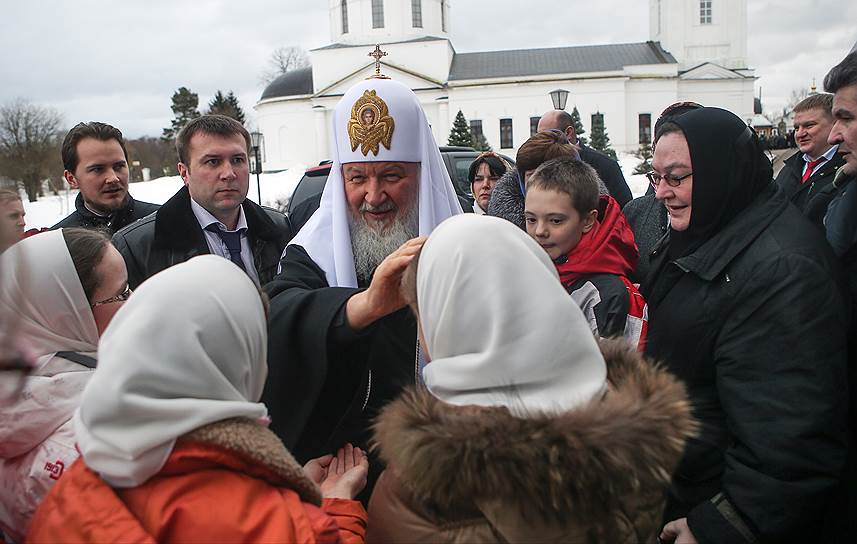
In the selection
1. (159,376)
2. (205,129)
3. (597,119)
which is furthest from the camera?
(597,119)

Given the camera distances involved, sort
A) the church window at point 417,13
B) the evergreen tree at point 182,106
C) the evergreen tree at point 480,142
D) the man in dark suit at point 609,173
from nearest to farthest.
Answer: the man in dark suit at point 609,173 < the evergreen tree at point 480,142 < the church window at point 417,13 < the evergreen tree at point 182,106

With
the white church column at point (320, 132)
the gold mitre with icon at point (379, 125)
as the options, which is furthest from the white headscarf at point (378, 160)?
the white church column at point (320, 132)

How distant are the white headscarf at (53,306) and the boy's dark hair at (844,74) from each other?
8.99 feet

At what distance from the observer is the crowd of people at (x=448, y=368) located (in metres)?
1.36

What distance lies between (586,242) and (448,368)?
1.71 m

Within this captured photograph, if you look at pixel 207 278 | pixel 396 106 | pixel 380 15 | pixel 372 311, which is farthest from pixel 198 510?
pixel 380 15

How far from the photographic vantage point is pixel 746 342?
203 cm

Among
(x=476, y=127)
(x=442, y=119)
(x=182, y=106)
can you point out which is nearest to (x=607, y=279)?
(x=442, y=119)

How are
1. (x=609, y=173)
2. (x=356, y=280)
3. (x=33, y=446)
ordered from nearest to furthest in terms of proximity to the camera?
(x=33, y=446), (x=356, y=280), (x=609, y=173)

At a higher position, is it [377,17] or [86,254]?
[377,17]

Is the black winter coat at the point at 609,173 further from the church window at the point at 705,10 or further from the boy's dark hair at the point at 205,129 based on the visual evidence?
the church window at the point at 705,10

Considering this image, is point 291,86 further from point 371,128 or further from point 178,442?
point 178,442

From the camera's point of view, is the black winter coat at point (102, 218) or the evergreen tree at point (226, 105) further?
the evergreen tree at point (226, 105)

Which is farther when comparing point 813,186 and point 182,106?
point 182,106
